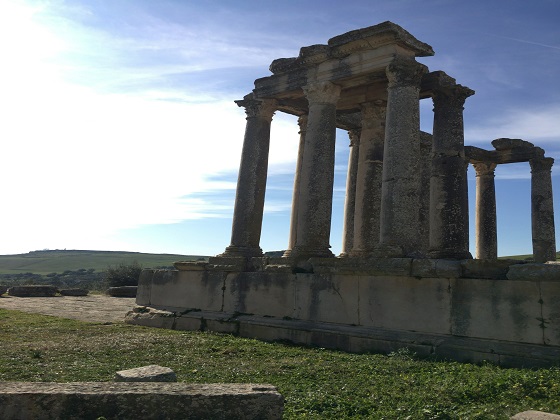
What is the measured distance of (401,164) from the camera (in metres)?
12.2

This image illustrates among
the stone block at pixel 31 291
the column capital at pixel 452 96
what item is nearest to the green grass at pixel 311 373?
the column capital at pixel 452 96

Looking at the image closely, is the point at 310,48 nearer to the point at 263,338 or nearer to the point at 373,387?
the point at 263,338

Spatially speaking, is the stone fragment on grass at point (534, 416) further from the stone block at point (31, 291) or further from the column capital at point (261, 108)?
the stone block at point (31, 291)

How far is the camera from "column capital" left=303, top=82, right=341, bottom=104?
47.0 feet

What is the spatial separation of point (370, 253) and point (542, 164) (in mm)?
11298

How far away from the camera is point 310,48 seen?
14633 mm

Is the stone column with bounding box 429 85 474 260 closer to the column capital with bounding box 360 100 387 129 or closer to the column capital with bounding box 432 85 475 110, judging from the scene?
the column capital with bounding box 432 85 475 110

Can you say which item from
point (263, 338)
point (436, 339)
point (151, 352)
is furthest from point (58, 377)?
point (436, 339)

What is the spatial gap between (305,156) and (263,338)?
5.30m

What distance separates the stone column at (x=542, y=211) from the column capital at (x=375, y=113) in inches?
344

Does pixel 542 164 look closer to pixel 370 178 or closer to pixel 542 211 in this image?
pixel 542 211

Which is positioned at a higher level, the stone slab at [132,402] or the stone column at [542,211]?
the stone column at [542,211]

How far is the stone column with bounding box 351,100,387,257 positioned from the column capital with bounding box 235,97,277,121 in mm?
3118

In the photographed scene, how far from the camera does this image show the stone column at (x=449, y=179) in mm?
13430
